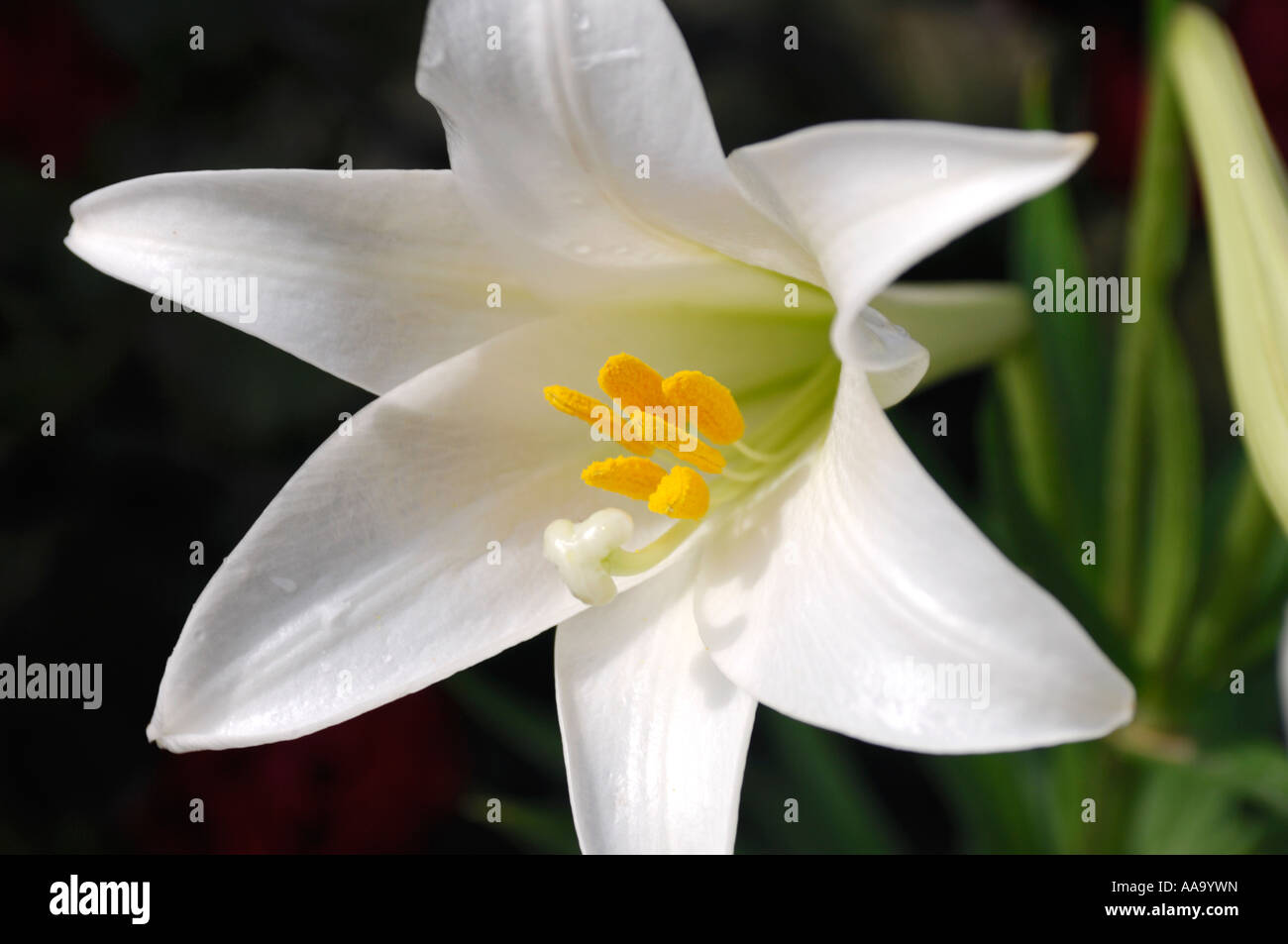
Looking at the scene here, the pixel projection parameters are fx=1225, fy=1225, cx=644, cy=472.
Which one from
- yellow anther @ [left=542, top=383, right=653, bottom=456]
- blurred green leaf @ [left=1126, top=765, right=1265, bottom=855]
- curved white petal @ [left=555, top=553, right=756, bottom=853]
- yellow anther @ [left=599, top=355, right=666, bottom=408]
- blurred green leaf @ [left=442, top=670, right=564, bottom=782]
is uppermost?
yellow anther @ [left=599, top=355, right=666, bottom=408]

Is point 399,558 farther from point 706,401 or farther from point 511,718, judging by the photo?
point 511,718

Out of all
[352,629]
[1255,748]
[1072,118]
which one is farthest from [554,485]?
[1072,118]

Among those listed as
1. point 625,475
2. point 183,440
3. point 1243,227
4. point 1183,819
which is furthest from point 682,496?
point 1183,819

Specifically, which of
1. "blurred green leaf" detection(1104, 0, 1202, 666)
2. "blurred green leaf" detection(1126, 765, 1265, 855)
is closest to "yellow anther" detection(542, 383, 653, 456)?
"blurred green leaf" detection(1104, 0, 1202, 666)

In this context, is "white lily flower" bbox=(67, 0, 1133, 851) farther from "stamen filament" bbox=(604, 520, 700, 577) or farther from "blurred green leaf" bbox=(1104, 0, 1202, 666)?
"blurred green leaf" bbox=(1104, 0, 1202, 666)

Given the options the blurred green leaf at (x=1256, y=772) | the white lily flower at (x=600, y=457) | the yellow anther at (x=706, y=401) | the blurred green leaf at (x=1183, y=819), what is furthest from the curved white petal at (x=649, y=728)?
the blurred green leaf at (x=1183, y=819)

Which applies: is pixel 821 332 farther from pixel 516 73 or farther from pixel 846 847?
pixel 846 847
